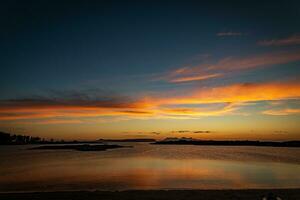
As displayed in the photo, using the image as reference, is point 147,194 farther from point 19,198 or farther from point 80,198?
point 19,198

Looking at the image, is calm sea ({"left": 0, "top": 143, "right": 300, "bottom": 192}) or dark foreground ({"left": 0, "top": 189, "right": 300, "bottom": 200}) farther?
calm sea ({"left": 0, "top": 143, "right": 300, "bottom": 192})

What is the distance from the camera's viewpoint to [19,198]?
13969 mm

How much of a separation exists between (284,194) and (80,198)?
10.4 m

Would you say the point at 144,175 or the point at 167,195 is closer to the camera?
the point at 167,195

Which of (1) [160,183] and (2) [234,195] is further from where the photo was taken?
(1) [160,183]

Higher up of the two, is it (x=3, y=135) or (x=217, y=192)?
(x=3, y=135)

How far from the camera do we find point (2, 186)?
69.2 ft

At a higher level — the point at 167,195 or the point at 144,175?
the point at 167,195

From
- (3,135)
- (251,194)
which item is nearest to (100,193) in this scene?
(251,194)

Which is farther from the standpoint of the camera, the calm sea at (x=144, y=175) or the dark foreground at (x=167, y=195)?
the calm sea at (x=144, y=175)

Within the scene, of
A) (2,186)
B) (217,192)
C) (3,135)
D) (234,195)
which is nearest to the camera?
(234,195)

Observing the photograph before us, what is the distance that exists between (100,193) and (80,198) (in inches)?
64.5

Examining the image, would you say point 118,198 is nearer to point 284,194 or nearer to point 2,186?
point 284,194

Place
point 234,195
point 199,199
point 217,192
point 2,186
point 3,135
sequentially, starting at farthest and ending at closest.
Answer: point 3,135
point 2,186
point 217,192
point 234,195
point 199,199
